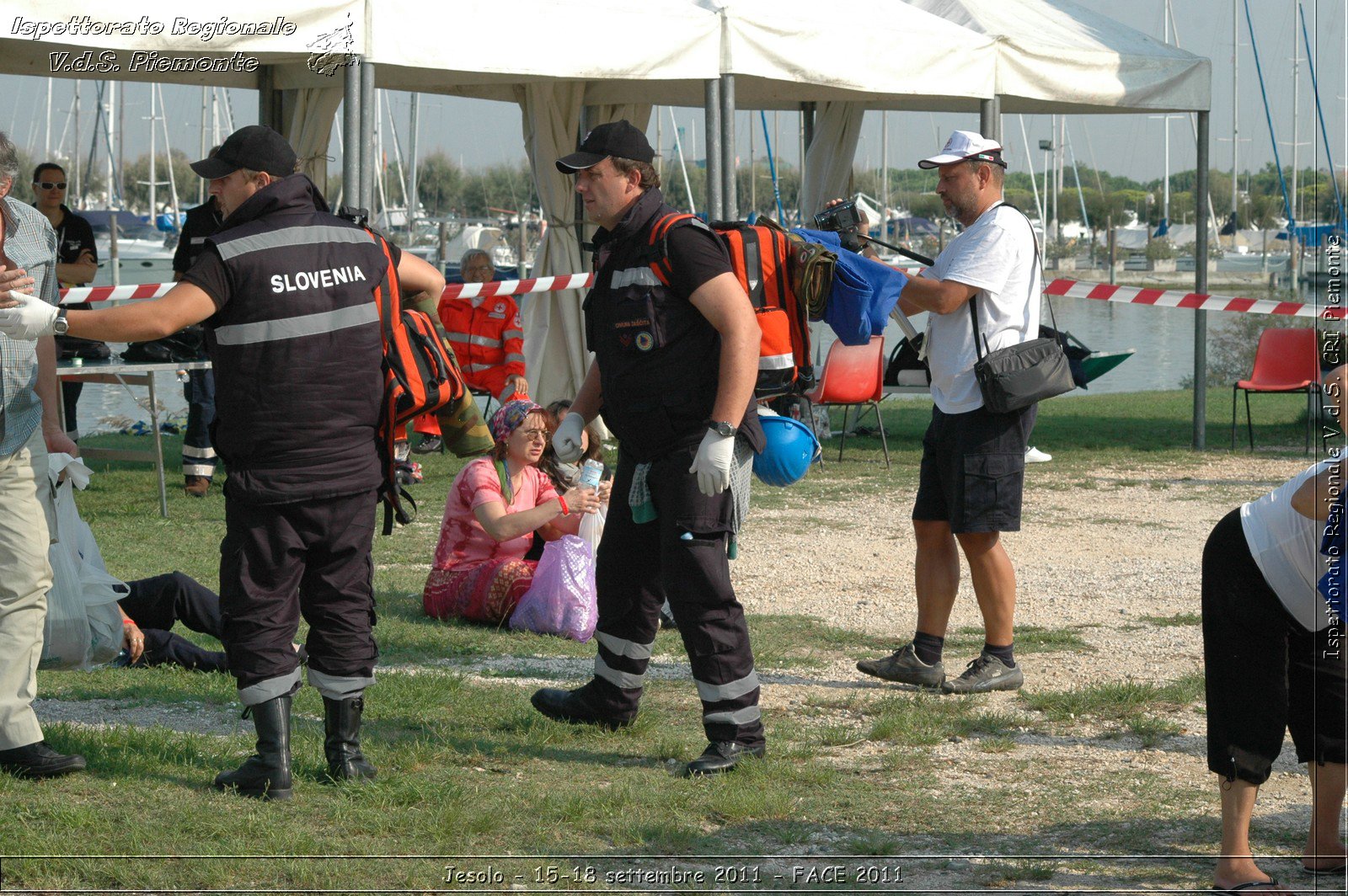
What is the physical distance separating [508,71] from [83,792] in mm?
5901

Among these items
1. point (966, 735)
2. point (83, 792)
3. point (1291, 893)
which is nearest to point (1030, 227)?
point (966, 735)

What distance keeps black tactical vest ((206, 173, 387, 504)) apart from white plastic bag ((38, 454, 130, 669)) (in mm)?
768

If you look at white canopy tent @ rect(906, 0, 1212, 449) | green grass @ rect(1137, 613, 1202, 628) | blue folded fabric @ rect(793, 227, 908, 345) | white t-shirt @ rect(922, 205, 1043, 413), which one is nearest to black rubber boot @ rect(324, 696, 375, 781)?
blue folded fabric @ rect(793, 227, 908, 345)

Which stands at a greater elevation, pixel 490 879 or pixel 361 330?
pixel 361 330

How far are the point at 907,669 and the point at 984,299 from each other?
139cm

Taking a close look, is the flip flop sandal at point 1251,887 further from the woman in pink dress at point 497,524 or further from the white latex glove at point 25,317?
the woman in pink dress at point 497,524

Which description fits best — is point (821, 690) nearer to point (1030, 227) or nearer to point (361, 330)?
point (1030, 227)

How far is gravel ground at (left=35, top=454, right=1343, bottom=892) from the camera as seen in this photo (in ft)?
14.4

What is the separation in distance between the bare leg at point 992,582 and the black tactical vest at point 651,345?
1396mm

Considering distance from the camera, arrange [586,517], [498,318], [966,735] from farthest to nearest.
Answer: [498,318] → [586,517] → [966,735]

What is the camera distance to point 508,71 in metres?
8.98

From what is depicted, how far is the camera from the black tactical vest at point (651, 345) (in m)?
4.30

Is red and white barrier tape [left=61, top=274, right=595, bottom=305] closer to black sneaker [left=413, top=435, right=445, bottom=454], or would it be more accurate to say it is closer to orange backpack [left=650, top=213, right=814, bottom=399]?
black sneaker [left=413, top=435, right=445, bottom=454]

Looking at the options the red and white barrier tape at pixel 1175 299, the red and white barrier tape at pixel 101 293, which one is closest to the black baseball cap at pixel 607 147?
the red and white barrier tape at pixel 101 293
